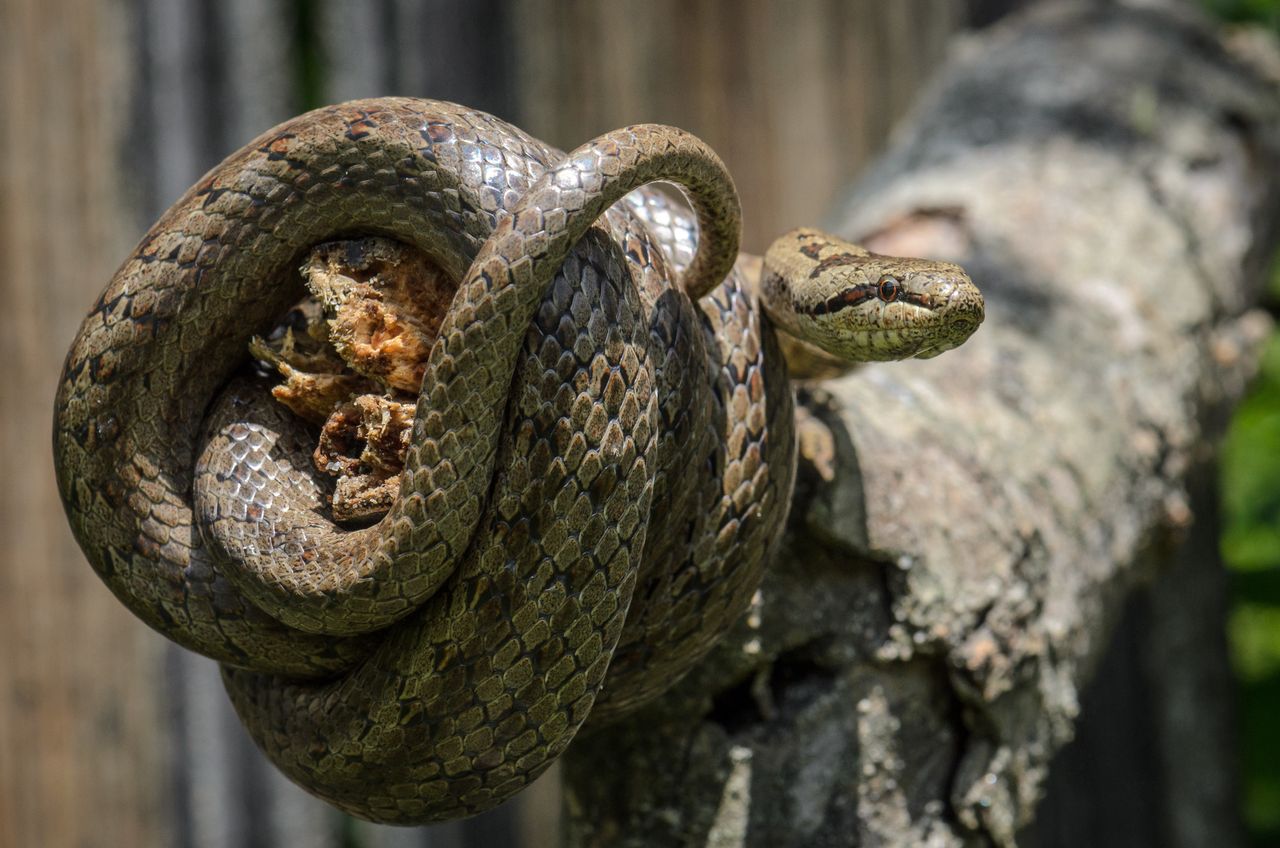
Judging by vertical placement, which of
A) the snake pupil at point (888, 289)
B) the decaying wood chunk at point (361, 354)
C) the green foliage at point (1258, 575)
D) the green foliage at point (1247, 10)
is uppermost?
the green foliage at point (1247, 10)

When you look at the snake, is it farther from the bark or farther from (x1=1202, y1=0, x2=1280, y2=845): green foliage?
(x1=1202, y1=0, x2=1280, y2=845): green foliage

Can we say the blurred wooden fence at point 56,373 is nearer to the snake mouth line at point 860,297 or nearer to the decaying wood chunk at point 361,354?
the decaying wood chunk at point 361,354

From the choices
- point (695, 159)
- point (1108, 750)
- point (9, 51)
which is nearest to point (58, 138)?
point (9, 51)

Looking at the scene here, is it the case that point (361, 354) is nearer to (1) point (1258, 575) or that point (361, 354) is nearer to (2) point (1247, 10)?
(1) point (1258, 575)

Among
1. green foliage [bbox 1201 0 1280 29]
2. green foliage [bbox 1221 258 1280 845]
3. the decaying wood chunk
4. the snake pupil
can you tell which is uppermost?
green foliage [bbox 1201 0 1280 29]

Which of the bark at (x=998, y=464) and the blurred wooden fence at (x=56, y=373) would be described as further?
the blurred wooden fence at (x=56, y=373)

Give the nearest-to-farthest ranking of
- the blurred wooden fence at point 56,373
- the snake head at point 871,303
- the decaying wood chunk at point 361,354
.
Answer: the decaying wood chunk at point 361,354 < the snake head at point 871,303 < the blurred wooden fence at point 56,373

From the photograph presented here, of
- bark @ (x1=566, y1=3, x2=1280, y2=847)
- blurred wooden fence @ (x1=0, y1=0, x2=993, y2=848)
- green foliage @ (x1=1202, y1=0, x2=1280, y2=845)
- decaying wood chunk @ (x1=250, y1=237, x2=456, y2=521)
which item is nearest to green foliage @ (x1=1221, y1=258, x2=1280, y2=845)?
green foliage @ (x1=1202, y1=0, x2=1280, y2=845)

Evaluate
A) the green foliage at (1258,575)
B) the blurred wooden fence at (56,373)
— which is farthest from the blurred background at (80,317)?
the green foliage at (1258,575)
